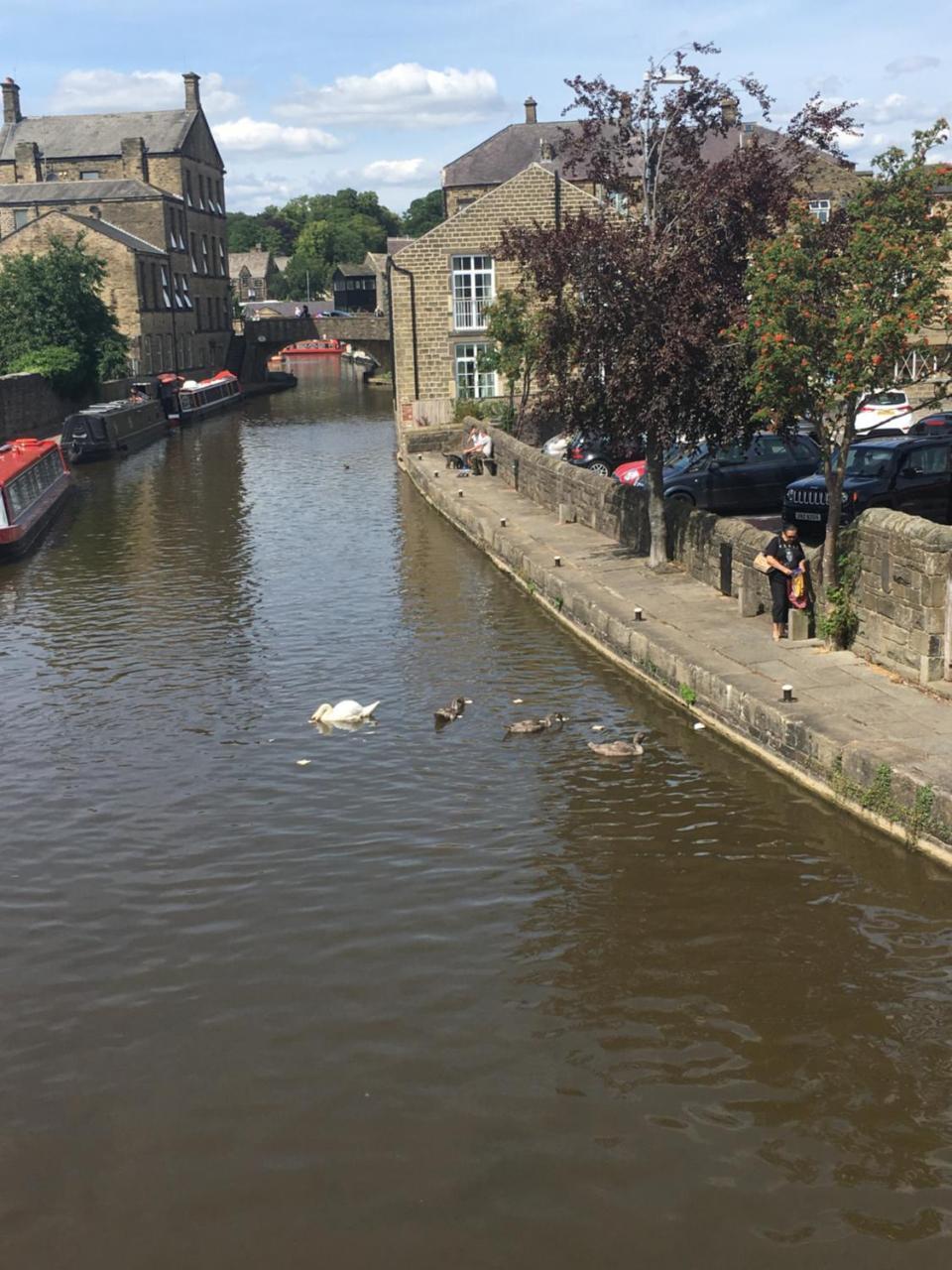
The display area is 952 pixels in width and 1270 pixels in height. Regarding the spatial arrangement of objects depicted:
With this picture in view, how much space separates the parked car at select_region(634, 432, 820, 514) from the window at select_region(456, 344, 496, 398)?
78.8 ft

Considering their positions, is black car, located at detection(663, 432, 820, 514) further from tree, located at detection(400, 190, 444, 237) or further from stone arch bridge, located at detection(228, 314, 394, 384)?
tree, located at detection(400, 190, 444, 237)

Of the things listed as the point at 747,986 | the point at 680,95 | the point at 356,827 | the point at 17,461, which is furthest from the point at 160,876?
the point at 17,461

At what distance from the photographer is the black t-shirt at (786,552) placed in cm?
1622

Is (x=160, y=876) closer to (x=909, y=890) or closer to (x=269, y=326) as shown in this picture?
(x=909, y=890)

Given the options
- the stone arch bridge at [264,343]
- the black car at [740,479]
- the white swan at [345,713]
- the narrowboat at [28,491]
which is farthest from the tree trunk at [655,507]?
the stone arch bridge at [264,343]

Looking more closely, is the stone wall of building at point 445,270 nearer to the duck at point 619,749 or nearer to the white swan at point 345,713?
the white swan at point 345,713

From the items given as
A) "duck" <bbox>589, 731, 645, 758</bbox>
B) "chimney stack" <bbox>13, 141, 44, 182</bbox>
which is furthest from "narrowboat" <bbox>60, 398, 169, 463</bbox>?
"duck" <bbox>589, 731, 645, 758</bbox>

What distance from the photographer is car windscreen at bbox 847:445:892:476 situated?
20.8 meters

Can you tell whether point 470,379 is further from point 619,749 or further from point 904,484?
point 619,749

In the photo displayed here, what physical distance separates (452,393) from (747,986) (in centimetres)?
4000

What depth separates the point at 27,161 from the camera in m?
77.1

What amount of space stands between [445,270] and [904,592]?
34.5 metres

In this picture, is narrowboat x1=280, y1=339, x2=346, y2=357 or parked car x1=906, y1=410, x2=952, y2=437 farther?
narrowboat x1=280, y1=339, x2=346, y2=357

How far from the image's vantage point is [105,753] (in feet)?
49.1
